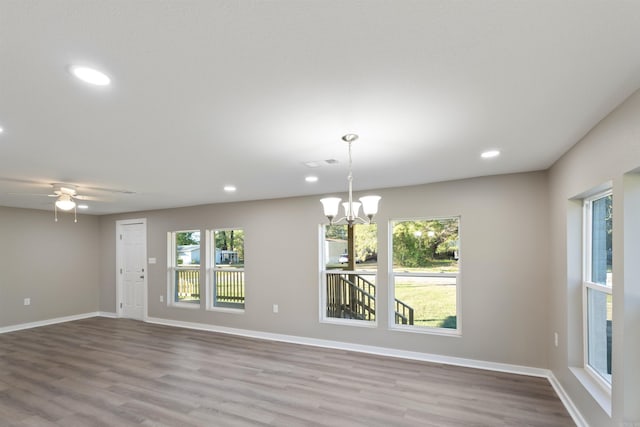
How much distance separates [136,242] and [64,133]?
17.9ft

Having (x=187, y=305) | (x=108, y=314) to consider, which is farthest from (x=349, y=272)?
(x=108, y=314)

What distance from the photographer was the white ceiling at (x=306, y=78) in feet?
3.80

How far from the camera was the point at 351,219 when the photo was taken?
276 centimetres

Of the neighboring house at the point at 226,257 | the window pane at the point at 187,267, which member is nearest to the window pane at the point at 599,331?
the neighboring house at the point at 226,257

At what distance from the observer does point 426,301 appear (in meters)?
4.56

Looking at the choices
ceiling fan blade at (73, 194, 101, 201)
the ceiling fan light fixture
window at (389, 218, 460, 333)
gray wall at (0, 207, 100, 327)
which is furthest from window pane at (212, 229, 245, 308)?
gray wall at (0, 207, 100, 327)

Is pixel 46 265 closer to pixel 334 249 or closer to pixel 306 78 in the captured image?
pixel 334 249

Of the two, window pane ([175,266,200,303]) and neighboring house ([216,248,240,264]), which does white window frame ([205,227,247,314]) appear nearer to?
neighboring house ([216,248,240,264])

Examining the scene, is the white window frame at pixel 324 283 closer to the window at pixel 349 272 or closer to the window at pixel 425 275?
the window at pixel 349 272

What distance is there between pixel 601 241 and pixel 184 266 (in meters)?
6.45

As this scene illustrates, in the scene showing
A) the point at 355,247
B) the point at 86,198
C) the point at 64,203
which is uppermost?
the point at 86,198

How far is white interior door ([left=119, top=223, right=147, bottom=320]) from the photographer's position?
→ 707cm

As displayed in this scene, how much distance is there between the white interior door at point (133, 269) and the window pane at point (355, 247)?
165 inches

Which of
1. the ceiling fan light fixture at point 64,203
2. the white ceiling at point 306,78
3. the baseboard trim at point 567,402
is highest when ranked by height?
the white ceiling at point 306,78
